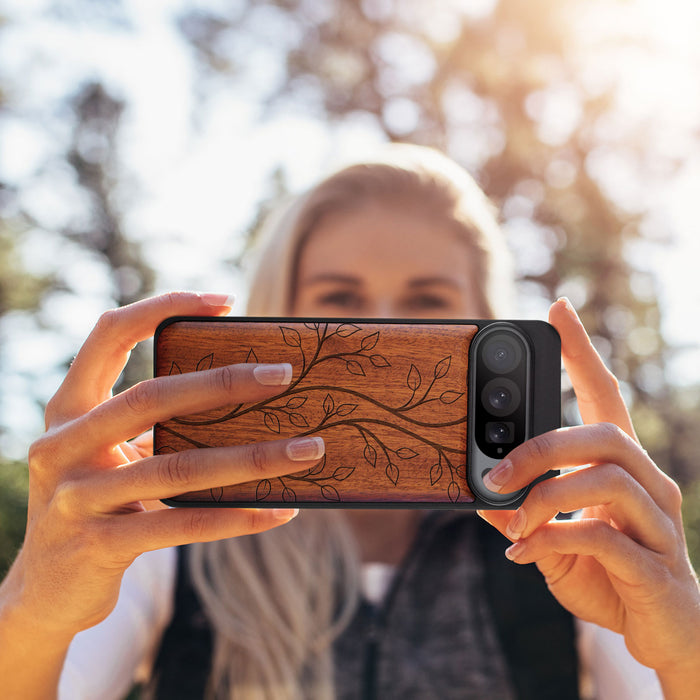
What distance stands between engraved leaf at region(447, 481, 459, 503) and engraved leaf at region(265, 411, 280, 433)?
43cm

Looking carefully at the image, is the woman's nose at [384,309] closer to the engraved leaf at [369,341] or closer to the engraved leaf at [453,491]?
the engraved leaf at [369,341]

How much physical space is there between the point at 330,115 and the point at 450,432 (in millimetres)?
8474

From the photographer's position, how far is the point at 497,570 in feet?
7.65

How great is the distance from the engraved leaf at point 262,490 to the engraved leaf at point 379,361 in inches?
15.0

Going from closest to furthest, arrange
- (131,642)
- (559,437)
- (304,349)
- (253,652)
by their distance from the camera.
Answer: (559,437) < (304,349) < (131,642) < (253,652)

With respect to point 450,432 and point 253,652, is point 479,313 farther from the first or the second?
point 253,652

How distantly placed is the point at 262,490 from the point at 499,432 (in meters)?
0.59

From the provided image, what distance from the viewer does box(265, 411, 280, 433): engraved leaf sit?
1417mm

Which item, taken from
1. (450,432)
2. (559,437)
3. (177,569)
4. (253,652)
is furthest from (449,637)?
(559,437)

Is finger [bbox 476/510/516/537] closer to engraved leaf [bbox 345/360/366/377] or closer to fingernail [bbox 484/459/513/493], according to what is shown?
fingernail [bbox 484/459/513/493]

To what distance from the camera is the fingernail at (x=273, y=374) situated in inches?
50.3

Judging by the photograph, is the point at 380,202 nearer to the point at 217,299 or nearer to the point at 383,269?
the point at 383,269

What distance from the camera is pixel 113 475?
4.10 ft

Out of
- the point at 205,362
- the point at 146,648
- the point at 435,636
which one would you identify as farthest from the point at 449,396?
the point at 146,648
